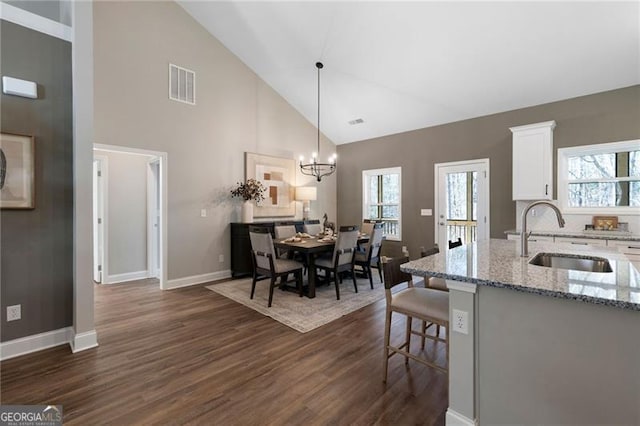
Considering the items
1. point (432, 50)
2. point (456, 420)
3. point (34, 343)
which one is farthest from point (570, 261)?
point (34, 343)

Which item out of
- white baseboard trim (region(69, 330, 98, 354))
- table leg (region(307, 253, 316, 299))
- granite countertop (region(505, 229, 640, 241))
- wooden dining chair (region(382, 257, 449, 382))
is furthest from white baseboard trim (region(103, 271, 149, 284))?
granite countertop (region(505, 229, 640, 241))

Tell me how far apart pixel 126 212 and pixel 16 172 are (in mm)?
2699

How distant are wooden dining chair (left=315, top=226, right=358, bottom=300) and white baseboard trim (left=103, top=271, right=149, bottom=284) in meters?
3.32

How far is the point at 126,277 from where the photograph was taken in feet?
16.4

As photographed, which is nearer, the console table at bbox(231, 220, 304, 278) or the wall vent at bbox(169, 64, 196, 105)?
the wall vent at bbox(169, 64, 196, 105)

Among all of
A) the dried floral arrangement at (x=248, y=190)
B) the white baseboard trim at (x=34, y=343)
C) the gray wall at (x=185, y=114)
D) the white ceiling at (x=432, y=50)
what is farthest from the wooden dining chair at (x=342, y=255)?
the white baseboard trim at (x=34, y=343)

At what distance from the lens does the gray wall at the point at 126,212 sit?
4848 mm

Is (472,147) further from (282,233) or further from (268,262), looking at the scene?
(268,262)

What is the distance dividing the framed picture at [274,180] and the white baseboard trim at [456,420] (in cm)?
448

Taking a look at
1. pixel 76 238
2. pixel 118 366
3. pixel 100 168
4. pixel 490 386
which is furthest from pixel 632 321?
pixel 100 168

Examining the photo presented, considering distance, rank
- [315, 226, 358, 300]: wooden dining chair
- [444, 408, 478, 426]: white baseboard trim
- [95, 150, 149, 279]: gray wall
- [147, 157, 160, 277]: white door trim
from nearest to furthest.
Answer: [444, 408, 478, 426]: white baseboard trim → [315, 226, 358, 300]: wooden dining chair → [95, 150, 149, 279]: gray wall → [147, 157, 160, 277]: white door trim

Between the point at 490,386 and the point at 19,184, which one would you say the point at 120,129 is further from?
the point at 490,386

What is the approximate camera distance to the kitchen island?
1201mm

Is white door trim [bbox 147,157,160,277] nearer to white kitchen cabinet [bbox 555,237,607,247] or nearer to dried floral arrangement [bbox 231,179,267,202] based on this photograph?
dried floral arrangement [bbox 231,179,267,202]
